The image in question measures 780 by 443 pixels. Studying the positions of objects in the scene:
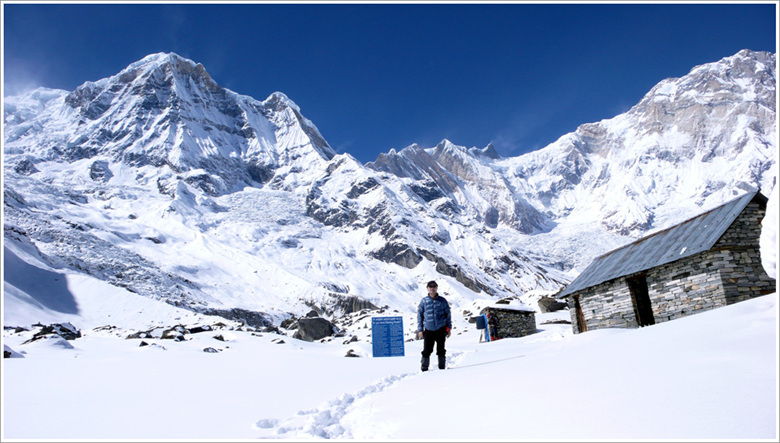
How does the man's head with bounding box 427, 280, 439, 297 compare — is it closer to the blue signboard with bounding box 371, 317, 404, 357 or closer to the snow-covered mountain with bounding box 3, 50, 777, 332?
the blue signboard with bounding box 371, 317, 404, 357

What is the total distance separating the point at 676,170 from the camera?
654ft

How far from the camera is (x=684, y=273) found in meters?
16.8

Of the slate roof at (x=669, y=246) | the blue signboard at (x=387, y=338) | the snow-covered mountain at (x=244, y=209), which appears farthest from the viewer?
the snow-covered mountain at (x=244, y=209)

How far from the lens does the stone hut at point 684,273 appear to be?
15695mm

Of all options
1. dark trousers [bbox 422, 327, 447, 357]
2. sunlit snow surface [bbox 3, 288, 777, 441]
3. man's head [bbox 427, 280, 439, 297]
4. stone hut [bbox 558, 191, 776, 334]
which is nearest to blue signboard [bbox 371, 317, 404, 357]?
dark trousers [bbox 422, 327, 447, 357]

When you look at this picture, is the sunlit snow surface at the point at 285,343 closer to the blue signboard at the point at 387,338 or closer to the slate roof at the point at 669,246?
the blue signboard at the point at 387,338

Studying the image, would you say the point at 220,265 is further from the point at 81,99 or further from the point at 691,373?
the point at 81,99

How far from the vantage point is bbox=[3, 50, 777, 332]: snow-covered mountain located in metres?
68.6

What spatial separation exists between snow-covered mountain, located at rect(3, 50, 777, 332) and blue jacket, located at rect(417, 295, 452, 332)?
4317 centimetres

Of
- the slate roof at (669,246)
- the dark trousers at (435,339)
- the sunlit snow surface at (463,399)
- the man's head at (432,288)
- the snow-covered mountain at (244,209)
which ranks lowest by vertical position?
the sunlit snow surface at (463,399)

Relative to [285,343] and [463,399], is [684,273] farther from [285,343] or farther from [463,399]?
[285,343]

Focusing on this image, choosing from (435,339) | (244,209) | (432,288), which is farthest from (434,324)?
(244,209)

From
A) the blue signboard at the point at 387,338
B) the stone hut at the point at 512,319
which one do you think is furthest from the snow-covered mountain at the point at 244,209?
the blue signboard at the point at 387,338

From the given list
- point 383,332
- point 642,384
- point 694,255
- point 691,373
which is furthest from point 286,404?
point 694,255
